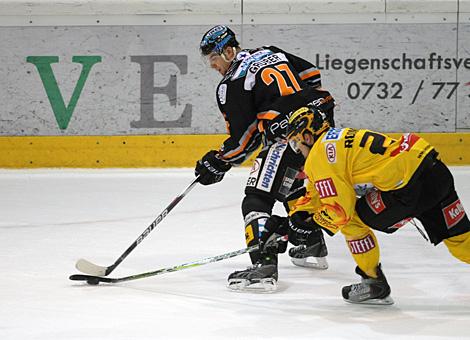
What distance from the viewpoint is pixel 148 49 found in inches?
304

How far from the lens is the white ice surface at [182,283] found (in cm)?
327

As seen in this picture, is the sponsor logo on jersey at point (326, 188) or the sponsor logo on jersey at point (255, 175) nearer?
the sponsor logo on jersey at point (326, 188)

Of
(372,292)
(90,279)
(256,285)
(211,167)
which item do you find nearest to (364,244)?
(372,292)

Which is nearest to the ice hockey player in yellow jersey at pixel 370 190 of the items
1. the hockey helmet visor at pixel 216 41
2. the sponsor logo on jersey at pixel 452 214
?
the sponsor logo on jersey at pixel 452 214

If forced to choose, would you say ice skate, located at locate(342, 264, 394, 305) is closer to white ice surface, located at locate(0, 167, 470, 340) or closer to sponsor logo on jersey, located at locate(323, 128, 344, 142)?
white ice surface, located at locate(0, 167, 470, 340)

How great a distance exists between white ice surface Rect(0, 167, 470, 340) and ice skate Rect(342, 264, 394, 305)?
0.04 metres

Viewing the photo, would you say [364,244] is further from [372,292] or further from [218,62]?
[218,62]

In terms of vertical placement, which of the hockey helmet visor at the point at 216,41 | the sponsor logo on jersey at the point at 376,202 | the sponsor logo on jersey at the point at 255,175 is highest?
the hockey helmet visor at the point at 216,41

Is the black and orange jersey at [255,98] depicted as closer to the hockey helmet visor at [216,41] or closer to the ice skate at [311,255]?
the hockey helmet visor at [216,41]

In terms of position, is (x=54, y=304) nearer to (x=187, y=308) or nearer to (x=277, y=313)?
(x=187, y=308)

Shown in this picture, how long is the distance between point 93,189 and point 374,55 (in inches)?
101

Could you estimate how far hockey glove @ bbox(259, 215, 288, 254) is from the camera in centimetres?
371

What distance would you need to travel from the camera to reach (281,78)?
4.10 meters

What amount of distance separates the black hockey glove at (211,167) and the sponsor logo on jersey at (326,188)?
2.99 feet
